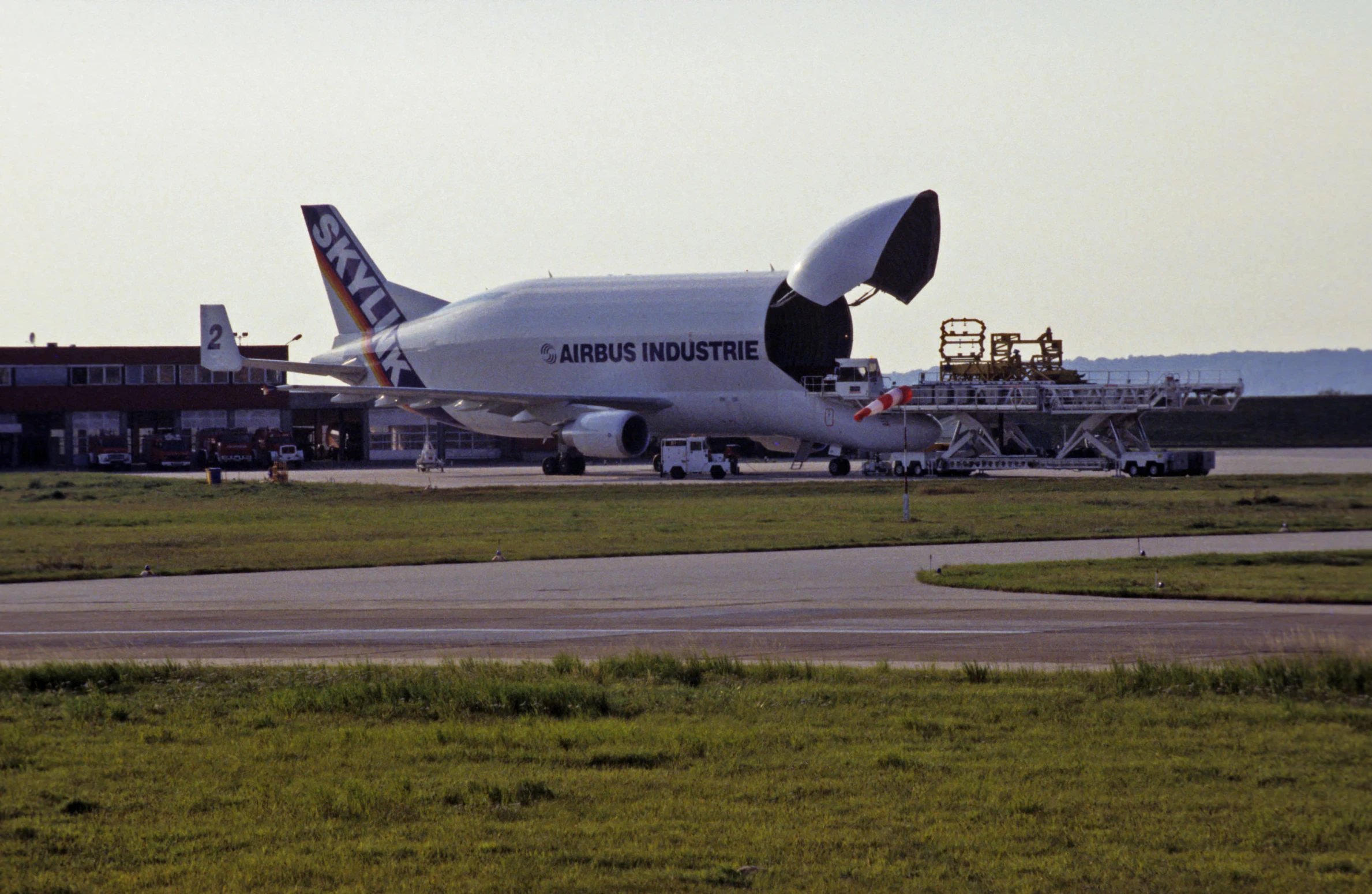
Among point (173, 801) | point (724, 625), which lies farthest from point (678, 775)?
point (724, 625)

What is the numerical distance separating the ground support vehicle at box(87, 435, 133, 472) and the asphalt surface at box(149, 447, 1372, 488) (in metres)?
7.61

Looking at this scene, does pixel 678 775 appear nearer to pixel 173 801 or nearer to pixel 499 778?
pixel 499 778

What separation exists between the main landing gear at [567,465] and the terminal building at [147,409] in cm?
2977

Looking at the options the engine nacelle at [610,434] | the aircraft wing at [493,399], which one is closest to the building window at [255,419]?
the aircraft wing at [493,399]

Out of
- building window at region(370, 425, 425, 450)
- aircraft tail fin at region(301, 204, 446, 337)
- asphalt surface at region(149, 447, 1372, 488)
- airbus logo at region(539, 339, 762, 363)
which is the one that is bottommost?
asphalt surface at region(149, 447, 1372, 488)

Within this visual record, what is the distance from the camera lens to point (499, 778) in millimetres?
11305

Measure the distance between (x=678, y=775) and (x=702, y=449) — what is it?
53.6 m

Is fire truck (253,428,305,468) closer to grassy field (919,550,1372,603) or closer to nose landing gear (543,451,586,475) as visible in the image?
nose landing gear (543,451,586,475)

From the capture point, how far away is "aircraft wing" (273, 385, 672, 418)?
66.5 meters

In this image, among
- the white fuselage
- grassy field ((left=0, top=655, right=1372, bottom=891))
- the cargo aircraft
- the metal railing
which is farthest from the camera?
the white fuselage

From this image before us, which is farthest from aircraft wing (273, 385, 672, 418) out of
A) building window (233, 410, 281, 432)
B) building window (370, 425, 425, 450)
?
building window (233, 410, 281, 432)

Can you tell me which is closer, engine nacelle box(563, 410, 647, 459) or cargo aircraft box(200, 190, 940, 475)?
cargo aircraft box(200, 190, 940, 475)

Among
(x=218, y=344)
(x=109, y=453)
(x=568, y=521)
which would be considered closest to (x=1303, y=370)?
(x=568, y=521)

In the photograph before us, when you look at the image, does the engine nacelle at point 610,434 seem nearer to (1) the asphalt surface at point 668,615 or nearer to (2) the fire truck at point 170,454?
(1) the asphalt surface at point 668,615
